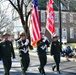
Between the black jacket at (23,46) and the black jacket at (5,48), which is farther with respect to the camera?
the black jacket at (23,46)

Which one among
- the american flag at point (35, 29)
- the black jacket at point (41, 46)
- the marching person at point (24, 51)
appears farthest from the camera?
the american flag at point (35, 29)

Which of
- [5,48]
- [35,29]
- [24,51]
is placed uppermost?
[35,29]

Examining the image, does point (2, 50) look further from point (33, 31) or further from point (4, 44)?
point (33, 31)

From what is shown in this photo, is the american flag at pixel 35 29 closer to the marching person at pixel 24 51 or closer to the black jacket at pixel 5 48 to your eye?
the marching person at pixel 24 51

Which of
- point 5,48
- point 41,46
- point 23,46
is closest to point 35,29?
point 41,46

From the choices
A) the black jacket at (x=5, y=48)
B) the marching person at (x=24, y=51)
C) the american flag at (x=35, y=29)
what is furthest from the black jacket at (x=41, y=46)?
the black jacket at (x=5, y=48)

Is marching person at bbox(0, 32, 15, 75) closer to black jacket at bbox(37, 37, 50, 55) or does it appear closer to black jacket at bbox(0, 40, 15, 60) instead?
black jacket at bbox(0, 40, 15, 60)

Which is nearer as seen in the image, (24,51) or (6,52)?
(6,52)

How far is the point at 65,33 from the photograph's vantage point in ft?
204

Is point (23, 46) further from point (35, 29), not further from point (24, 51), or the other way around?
point (35, 29)

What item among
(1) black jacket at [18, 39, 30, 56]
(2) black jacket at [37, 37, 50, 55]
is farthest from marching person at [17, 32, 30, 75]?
(2) black jacket at [37, 37, 50, 55]

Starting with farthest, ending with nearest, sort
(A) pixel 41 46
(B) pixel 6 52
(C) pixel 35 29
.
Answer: (C) pixel 35 29 → (A) pixel 41 46 → (B) pixel 6 52

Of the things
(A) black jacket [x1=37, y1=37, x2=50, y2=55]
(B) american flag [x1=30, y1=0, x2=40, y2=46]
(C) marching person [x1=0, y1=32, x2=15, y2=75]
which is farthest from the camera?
(B) american flag [x1=30, y1=0, x2=40, y2=46]

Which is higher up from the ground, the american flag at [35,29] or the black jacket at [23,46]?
the american flag at [35,29]
